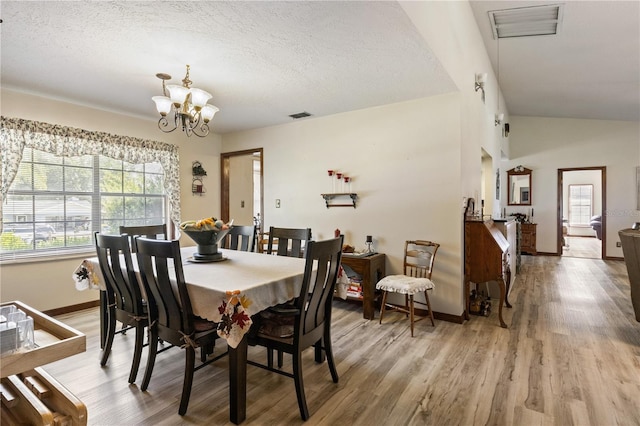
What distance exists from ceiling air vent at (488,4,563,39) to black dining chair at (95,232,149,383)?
4616 mm

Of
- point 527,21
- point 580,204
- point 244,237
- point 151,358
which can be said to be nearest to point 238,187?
point 244,237

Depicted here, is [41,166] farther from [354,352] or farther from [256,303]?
[354,352]

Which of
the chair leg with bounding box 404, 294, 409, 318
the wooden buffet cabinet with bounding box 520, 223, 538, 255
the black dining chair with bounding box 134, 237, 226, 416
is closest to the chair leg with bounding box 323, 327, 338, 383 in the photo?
the black dining chair with bounding box 134, 237, 226, 416

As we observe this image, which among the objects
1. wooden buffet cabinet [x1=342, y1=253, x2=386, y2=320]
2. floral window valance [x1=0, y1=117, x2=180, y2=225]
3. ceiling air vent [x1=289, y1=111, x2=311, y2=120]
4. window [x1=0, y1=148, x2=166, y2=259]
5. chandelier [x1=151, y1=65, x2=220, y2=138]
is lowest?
wooden buffet cabinet [x1=342, y1=253, x2=386, y2=320]

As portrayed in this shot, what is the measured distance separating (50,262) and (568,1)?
6.20 m

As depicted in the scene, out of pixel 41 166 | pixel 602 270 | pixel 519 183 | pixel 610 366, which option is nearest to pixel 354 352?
pixel 610 366

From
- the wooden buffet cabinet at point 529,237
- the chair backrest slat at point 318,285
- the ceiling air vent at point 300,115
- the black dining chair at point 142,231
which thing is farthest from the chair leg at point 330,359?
the wooden buffet cabinet at point 529,237

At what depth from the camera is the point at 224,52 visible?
8.42 feet

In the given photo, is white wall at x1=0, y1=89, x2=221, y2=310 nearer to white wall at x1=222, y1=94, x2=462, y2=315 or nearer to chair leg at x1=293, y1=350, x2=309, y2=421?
white wall at x1=222, y1=94, x2=462, y2=315

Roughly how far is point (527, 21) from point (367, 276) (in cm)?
357

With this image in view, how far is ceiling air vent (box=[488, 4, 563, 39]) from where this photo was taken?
11.8 feet

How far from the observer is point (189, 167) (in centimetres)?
502

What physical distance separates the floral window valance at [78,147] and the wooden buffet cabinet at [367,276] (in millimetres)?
2774

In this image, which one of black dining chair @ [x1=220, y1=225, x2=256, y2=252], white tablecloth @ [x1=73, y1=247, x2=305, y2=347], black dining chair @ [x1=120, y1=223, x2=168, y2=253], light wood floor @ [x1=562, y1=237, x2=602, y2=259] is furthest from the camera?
light wood floor @ [x1=562, y1=237, x2=602, y2=259]
